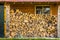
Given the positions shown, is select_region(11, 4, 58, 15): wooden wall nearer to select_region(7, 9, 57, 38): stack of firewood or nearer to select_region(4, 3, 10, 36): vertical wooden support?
select_region(4, 3, 10, 36): vertical wooden support

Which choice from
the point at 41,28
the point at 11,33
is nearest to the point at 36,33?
the point at 41,28

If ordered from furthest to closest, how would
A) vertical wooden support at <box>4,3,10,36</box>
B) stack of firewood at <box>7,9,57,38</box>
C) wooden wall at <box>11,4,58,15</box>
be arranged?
wooden wall at <box>11,4,58,15</box> → vertical wooden support at <box>4,3,10,36</box> → stack of firewood at <box>7,9,57,38</box>

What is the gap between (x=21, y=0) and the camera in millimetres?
14438

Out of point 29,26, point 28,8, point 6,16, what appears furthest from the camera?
point 28,8

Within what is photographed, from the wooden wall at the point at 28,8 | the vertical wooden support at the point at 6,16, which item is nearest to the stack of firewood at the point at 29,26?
the vertical wooden support at the point at 6,16

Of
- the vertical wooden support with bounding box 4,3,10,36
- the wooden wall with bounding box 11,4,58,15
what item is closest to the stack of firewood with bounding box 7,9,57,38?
the vertical wooden support with bounding box 4,3,10,36

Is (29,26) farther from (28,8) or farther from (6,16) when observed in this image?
(28,8)

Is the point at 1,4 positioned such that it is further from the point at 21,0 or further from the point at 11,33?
the point at 11,33

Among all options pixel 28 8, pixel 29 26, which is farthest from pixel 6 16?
pixel 28 8

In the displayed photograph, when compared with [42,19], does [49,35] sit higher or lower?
lower

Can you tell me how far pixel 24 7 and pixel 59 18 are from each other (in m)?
2.96

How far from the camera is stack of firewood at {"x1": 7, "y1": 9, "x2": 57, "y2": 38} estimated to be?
44.3 ft

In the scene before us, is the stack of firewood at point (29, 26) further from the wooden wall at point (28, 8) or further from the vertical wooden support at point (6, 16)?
the wooden wall at point (28, 8)

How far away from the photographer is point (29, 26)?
13570 millimetres
